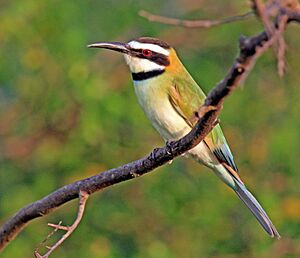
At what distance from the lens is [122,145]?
3795mm

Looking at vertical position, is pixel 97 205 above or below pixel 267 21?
below

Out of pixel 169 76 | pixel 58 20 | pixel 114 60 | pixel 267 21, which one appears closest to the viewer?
pixel 267 21

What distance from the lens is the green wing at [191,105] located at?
8.23ft

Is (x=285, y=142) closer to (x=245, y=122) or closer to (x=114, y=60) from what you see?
(x=245, y=122)

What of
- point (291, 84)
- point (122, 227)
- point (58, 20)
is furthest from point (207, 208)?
point (58, 20)

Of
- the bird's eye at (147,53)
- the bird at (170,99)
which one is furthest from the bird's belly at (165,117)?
the bird's eye at (147,53)

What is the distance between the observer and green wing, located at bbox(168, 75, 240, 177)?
2.51 metres

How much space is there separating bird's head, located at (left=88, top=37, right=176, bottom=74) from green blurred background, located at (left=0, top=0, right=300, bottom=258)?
1.04m

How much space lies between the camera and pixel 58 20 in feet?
12.5

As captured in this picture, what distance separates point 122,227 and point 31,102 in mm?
680

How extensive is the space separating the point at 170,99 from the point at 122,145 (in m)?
1.28

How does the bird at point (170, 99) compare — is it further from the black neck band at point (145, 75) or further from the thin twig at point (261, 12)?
the thin twig at point (261, 12)

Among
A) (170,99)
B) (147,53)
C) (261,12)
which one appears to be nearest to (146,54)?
(147,53)

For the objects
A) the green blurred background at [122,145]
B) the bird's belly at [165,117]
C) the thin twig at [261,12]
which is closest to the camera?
the thin twig at [261,12]
